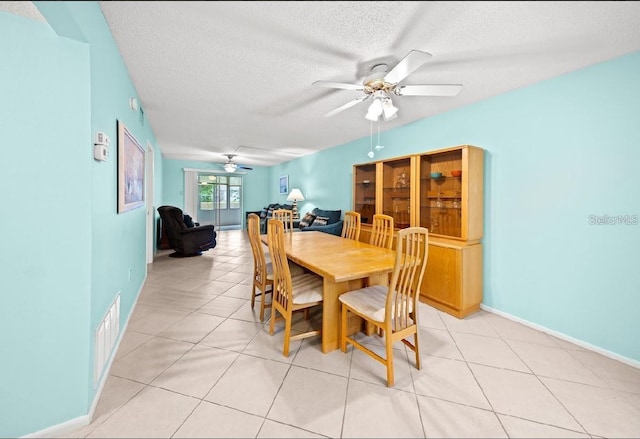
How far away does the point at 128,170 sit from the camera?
2.19 m

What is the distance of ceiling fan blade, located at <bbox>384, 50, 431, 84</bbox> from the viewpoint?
5.00ft

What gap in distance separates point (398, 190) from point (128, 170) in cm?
308

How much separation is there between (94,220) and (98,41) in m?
1.03

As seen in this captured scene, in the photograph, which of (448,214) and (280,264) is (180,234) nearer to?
(280,264)

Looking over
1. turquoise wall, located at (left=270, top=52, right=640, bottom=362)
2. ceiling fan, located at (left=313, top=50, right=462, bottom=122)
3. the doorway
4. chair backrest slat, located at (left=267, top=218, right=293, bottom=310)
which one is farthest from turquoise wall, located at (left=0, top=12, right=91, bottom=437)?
the doorway

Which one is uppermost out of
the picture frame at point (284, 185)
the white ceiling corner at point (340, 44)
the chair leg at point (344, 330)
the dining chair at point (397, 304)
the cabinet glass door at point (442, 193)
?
the white ceiling corner at point (340, 44)

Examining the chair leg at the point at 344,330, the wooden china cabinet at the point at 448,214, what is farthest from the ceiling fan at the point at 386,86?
the chair leg at the point at 344,330

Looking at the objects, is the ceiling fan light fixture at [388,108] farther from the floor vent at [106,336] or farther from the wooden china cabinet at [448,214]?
the floor vent at [106,336]

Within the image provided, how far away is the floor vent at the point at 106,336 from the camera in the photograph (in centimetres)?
145

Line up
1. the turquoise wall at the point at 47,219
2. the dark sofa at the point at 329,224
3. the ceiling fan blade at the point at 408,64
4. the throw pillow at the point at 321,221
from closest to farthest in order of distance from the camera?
the turquoise wall at the point at 47,219 < the ceiling fan blade at the point at 408,64 < the dark sofa at the point at 329,224 < the throw pillow at the point at 321,221

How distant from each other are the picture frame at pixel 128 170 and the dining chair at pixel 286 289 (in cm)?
119

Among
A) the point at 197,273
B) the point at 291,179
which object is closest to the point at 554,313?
the point at 197,273

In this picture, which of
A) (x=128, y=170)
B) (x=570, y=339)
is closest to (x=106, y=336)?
(x=128, y=170)

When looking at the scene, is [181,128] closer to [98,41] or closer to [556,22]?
[98,41]
